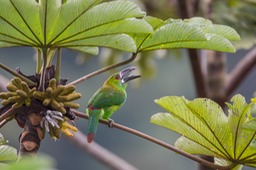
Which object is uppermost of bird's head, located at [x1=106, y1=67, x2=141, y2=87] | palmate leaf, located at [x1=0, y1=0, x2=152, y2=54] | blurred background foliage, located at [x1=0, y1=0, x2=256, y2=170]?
palmate leaf, located at [x1=0, y1=0, x2=152, y2=54]

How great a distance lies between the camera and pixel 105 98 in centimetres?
109

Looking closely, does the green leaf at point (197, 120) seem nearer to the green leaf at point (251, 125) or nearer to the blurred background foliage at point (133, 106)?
the green leaf at point (251, 125)

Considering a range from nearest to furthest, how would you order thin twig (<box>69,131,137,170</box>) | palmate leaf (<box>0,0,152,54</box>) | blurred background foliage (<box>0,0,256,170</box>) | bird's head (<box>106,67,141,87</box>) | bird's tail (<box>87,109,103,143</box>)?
palmate leaf (<box>0,0,152,54</box>) → bird's tail (<box>87,109,103,143</box>) → bird's head (<box>106,67,141,87</box>) → thin twig (<box>69,131,137,170</box>) → blurred background foliage (<box>0,0,256,170</box>)

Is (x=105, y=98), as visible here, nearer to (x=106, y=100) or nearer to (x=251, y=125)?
(x=106, y=100)

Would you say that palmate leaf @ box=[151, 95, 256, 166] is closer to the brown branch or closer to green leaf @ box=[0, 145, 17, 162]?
green leaf @ box=[0, 145, 17, 162]

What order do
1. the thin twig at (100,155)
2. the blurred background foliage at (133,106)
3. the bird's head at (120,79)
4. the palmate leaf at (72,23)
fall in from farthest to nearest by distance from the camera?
the blurred background foliage at (133,106) < the thin twig at (100,155) < the bird's head at (120,79) < the palmate leaf at (72,23)

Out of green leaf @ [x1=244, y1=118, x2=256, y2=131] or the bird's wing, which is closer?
green leaf @ [x1=244, y1=118, x2=256, y2=131]

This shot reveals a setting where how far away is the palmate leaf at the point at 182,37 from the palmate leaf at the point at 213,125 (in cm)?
8

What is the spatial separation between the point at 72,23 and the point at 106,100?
206 mm

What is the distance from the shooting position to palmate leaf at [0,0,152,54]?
2.94 ft

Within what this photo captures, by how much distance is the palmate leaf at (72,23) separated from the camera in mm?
896

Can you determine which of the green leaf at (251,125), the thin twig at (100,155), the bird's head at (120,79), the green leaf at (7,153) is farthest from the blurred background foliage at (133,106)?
the green leaf at (251,125)

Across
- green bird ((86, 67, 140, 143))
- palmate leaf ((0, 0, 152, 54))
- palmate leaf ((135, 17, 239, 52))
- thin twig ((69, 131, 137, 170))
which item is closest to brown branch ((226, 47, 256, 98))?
thin twig ((69, 131, 137, 170))

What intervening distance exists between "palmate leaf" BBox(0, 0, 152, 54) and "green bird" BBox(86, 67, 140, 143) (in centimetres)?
14
